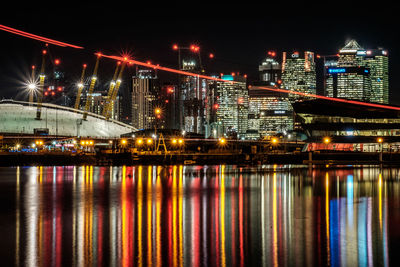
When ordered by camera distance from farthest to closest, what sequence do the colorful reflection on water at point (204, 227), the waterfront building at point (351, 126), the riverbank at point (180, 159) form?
the waterfront building at point (351, 126) < the riverbank at point (180, 159) < the colorful reflection on water at point (204, 227)

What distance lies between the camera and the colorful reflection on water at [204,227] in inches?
774

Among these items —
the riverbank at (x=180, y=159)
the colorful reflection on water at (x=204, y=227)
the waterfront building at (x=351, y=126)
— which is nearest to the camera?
the colorful reflection on water at (x=204, y=227)

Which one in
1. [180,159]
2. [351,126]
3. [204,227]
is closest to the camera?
[204,227]

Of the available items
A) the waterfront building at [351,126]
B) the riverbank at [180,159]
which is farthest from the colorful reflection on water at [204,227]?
the waterfront building at [351,126]

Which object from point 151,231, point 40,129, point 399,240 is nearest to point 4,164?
point 40,129

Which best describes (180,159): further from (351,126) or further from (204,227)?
(204,227)

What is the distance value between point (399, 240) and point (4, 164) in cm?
8230

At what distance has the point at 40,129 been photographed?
144 metres

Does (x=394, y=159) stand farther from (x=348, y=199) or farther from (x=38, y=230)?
(x=38, y=230)

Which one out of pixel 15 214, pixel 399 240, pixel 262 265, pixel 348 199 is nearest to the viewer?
pixel 262 265

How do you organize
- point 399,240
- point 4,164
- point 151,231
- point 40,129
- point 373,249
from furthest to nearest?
point 40,129 < point 4,164 < point 151,231 < point 399,240 < point 373,249

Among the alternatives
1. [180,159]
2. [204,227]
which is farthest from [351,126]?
[204,227]

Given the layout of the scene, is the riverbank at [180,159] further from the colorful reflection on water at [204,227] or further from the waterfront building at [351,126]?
the colorful reflection on water at [204,227]

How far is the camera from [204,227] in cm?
2541
